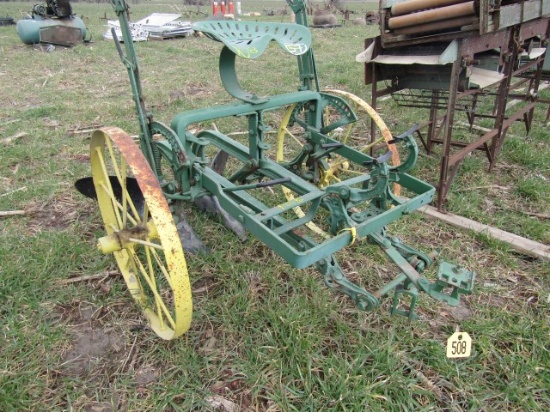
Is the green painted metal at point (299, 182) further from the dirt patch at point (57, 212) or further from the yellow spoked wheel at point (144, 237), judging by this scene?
the dirt patch at point (57, 212)

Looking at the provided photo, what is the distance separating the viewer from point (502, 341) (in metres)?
2.25

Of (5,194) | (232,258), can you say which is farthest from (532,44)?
(5,194)

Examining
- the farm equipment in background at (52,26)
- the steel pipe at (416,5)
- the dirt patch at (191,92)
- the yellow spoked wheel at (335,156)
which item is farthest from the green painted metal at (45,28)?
the steel pipe at (416,5)

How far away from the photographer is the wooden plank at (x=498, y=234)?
115 inches

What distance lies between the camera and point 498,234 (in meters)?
3.11

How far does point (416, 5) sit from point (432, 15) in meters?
0.28

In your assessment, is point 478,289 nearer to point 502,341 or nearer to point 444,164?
point 502,341

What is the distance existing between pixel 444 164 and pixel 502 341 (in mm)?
1540

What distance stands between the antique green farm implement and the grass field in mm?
207

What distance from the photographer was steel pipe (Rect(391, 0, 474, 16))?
311 centimetres

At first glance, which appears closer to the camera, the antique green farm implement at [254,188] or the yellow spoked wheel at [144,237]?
the yellow spoked wheel at [144,237]

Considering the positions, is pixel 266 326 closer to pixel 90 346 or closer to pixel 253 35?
pixel 90 346

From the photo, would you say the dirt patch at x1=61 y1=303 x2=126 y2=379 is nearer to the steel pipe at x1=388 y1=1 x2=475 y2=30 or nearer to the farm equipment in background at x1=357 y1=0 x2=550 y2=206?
the farm equipment in background at x1=357 y1=0 x2=550 y2=206

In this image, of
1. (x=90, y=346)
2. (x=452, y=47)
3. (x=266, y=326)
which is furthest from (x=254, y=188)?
(x=452, y=47)
